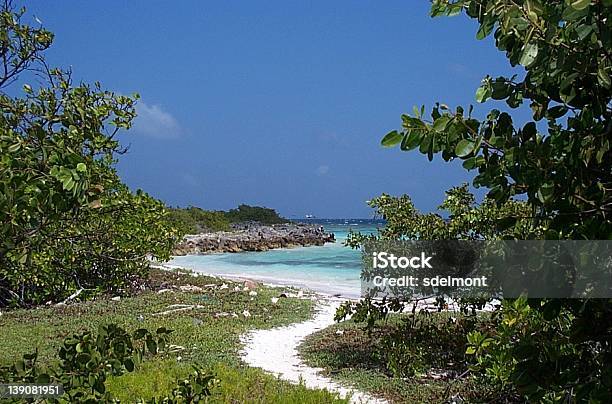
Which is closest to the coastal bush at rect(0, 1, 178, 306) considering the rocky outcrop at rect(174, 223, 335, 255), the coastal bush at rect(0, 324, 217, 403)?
the coastal bush at rect(0, 324, 217, 403)

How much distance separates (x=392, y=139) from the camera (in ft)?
4.50

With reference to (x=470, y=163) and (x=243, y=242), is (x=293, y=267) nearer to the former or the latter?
A: (x=243, y=242)

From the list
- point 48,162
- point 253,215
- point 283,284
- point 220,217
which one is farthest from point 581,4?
point 253,215

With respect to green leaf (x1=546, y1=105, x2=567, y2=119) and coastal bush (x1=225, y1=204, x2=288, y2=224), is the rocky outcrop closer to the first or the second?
coastal bush (x1=225, y1=204, x2=288, y2=224)

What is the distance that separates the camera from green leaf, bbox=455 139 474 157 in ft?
4.50

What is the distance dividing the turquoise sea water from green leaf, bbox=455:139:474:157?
20.5m

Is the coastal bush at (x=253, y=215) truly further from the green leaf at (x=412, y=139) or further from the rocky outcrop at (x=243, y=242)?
the green leaf at (x=412, y=139)

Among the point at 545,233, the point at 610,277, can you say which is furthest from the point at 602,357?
the point at 545,233

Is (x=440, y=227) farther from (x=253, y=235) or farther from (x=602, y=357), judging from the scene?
(x=253, y=235)

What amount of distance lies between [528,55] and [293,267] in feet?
117

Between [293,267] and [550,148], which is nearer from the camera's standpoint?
[550,148]

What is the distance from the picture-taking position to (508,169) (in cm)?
140

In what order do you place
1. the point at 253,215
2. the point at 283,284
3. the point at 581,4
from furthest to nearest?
the point at 253,215 → the point at 283,284 → the point at 581,4

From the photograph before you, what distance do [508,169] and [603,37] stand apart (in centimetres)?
35
